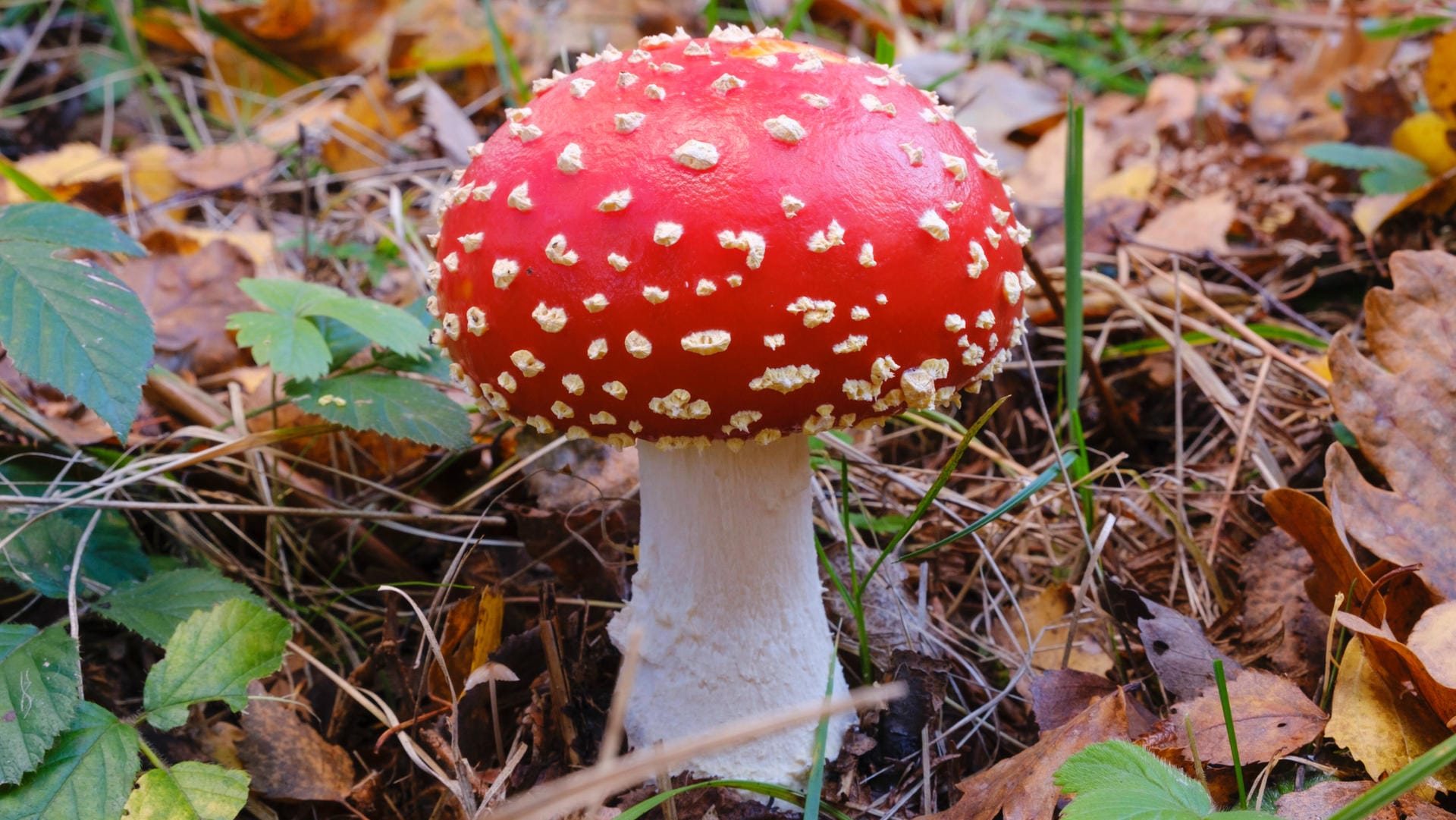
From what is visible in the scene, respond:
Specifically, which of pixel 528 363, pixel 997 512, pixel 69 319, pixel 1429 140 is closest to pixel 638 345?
pixel 528 363

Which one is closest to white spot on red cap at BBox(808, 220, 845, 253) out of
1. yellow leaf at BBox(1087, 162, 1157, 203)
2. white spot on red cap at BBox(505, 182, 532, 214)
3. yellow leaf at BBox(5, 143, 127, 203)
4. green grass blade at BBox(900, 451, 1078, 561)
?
white spot on red cap at BBox(505, 182, 532, 214)

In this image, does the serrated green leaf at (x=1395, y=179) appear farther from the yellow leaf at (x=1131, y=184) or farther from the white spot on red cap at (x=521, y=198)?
the white spot on red cap at (x=521, y=198)

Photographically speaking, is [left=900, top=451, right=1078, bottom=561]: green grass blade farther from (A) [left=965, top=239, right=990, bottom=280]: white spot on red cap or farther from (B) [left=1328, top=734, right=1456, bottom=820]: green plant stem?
(B) [left=1328, top=734, right=1456, bottom=820]: green plant stem

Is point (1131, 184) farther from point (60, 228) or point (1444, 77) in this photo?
point (60, 228)

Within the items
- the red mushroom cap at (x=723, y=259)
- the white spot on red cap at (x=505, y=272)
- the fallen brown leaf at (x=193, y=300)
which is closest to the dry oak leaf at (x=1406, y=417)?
the red mushroom cap at (x=723, y=259)

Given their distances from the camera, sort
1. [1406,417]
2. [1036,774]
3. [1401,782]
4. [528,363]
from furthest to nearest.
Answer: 1. [1406,417]
2. [1036,774]
3. [528,363]
4. [1401,782]

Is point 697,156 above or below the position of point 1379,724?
above
